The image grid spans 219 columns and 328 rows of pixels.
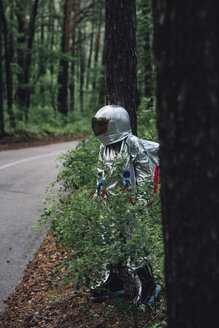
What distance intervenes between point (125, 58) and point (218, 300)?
449cm

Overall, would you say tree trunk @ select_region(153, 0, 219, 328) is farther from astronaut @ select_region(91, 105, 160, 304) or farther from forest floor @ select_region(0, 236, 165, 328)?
astronaut @ select_region(91, 105, 160, 304)

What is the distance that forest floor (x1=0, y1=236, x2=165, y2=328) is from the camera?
336 cm

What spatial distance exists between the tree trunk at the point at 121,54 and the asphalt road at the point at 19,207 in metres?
2.84

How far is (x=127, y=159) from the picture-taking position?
3.65 metres

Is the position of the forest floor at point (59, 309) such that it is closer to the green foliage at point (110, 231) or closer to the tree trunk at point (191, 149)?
the green foliage at point (110, 231)

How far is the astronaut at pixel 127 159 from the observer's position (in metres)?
3.62

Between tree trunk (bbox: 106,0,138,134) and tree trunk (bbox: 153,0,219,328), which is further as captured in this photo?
tree trunk (bbox: 106,0,138,134)

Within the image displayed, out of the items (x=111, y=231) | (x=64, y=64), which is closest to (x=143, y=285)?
(x=111, y=231)

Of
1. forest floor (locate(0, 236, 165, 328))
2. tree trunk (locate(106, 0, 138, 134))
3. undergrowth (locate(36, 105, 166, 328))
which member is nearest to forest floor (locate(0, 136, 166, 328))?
forest floor (locate(0, 236, 165, 328))

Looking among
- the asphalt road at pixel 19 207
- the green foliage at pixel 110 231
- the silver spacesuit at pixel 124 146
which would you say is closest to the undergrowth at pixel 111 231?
the green foliage at pixel 110 231

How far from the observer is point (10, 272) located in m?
5.00

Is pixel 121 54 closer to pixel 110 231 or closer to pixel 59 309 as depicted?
pixel 110 231

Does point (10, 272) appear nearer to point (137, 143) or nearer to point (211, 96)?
point (137, 143)

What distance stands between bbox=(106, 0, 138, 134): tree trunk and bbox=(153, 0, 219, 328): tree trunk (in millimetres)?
3604
